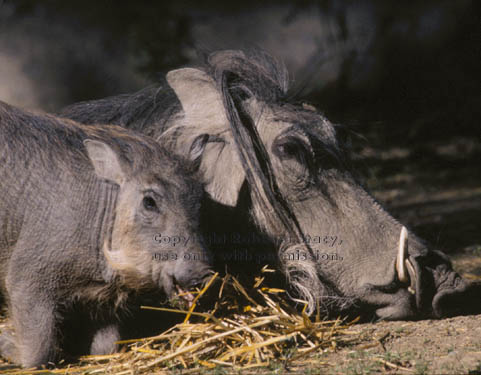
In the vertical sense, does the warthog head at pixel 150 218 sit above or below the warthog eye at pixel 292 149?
below

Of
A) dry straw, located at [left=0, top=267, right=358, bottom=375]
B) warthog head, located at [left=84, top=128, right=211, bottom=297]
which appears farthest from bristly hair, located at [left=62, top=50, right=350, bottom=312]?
warthog head, located at [left=84, top=128, right=211, bottom=297]

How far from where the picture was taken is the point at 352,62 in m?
7.37

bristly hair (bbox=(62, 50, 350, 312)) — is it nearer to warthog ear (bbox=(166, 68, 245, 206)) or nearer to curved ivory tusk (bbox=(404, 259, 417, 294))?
warthog ear (bbox=(166, 68, 245, 206))

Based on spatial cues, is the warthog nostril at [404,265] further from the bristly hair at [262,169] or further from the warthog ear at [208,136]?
the warthog ear at [208,136]

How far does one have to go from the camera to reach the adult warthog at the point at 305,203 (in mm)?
3291

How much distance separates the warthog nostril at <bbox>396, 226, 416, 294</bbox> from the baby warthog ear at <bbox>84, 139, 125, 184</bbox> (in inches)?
52.5

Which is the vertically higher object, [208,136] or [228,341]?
→ [208,136]

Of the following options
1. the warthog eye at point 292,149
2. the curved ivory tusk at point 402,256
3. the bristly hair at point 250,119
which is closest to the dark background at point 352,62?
the bristly hair at point 250,119

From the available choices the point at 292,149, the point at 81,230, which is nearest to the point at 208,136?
the point at 292,149

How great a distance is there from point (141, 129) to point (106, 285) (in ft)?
3.67

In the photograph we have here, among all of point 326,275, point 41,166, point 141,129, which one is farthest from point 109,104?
point 326,275

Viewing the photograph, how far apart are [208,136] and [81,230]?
80cm

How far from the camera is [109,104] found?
4059 mm

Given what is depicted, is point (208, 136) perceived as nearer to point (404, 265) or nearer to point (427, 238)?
point (404, 265)
